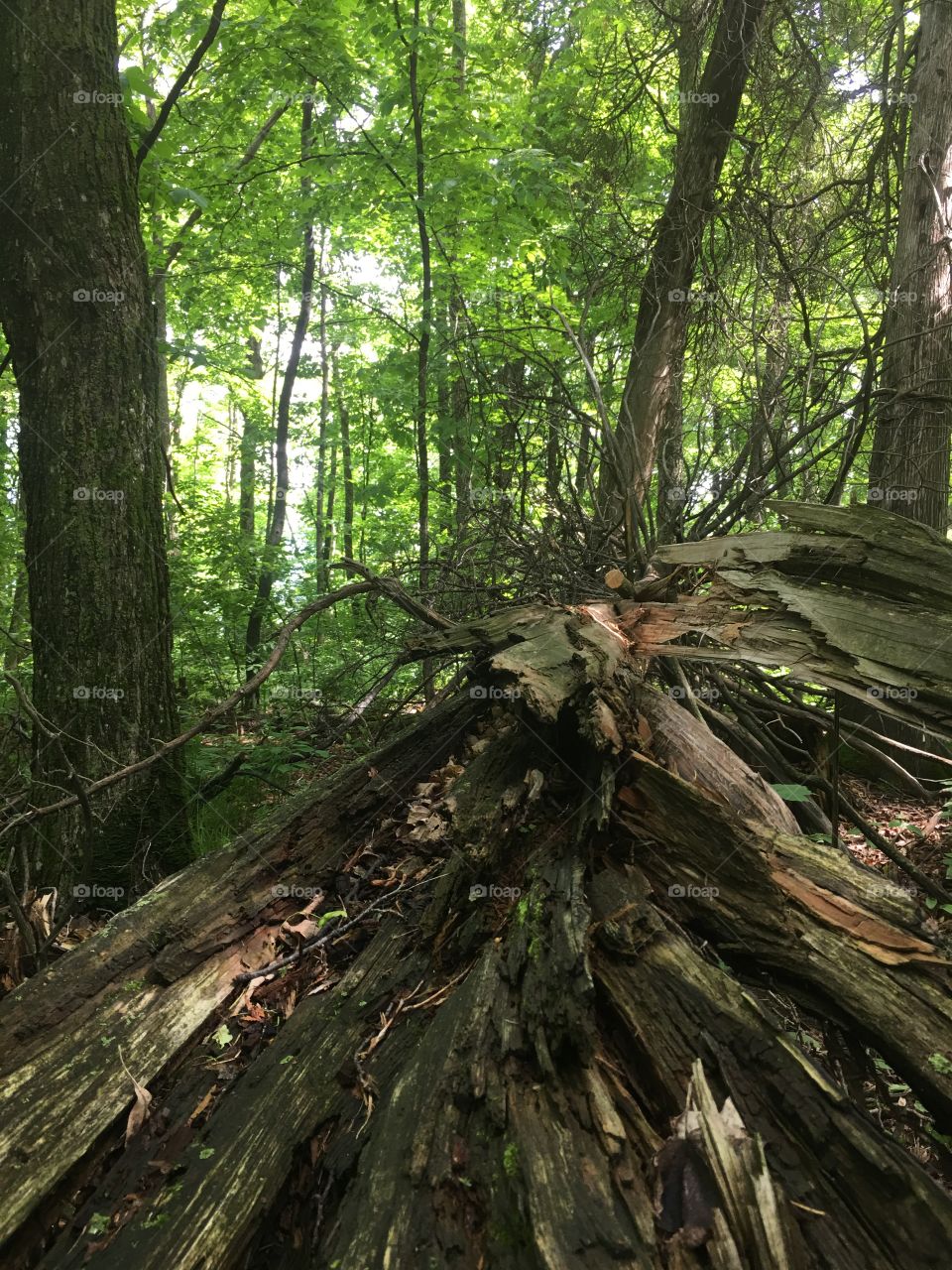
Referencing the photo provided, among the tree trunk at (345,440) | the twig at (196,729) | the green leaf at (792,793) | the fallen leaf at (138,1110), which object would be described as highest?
the tree trunk at (345,440)

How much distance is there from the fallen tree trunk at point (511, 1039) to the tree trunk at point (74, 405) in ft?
4.42

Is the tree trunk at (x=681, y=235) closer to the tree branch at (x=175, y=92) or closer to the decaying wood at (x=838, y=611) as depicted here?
the decaying wood at (x=838, y=611)

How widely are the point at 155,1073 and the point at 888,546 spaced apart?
8.59ft

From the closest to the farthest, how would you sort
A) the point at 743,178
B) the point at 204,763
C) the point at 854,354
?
1. the point at 204,763
2. the point at 854,354
3. the point at 743,178

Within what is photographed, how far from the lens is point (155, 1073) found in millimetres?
1630

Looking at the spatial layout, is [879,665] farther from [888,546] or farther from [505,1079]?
[505,1079]

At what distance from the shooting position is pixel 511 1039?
1.39 m

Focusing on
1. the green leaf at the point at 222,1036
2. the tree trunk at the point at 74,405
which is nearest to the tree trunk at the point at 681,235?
the tree trunk at the point at 74,405

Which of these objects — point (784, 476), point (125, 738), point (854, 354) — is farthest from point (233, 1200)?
point (854, 354)

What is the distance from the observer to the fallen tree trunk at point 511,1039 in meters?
1.12

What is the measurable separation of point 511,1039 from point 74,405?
10.6ft

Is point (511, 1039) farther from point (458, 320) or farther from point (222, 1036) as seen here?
point (458, 320)

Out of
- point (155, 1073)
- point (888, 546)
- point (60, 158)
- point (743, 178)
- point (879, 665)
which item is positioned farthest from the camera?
point (743, 178)

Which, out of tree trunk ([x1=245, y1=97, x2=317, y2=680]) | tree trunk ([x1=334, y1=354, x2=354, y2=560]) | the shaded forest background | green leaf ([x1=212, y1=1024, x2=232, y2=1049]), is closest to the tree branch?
the shaded forest background
